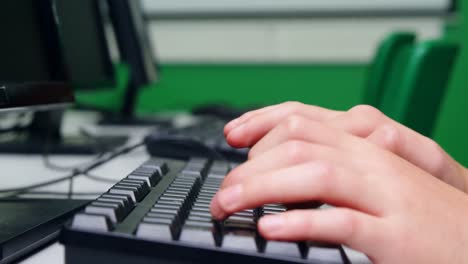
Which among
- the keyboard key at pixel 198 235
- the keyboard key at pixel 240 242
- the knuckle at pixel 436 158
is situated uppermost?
the keyboard key at pixel 198 235

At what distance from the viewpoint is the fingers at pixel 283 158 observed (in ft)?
1.24

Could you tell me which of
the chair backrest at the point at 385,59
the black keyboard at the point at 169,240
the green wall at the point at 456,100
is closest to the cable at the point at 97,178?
the black keyboard at the point at 169,240

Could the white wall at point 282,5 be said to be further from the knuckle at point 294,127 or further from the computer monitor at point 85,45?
the knuckle at point 294,127

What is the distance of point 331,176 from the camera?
0.35 meters

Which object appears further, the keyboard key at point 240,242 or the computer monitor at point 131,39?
the computer monitor at point 131,39

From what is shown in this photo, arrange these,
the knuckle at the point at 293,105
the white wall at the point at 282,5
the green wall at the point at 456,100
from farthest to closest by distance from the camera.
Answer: the white wall at the point at 282,5
the green wall at the point at 456,100
the knuckle at the point at 293,105

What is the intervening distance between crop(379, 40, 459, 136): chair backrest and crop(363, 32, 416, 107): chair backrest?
1.04 feet

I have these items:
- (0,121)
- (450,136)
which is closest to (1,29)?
(0,121)

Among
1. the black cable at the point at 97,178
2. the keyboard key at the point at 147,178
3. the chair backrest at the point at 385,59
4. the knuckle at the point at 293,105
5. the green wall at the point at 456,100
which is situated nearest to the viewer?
the keyboard key at the point at 147,178

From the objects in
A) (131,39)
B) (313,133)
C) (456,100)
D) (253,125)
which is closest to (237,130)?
(253,125)

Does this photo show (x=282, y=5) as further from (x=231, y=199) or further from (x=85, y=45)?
(x=231, y=199)

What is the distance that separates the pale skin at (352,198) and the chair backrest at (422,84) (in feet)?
1.18

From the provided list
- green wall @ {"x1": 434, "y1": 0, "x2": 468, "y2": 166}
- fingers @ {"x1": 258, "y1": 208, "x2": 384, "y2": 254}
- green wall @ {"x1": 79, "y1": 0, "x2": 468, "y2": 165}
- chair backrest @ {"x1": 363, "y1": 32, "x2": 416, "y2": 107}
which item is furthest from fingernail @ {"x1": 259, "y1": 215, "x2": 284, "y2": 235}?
green wall @ {"x1": 79, "y1": 0, "x2": 468, "y2": 165}

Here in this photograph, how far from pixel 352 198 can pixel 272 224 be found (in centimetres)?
7
